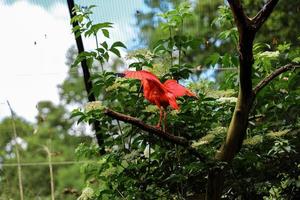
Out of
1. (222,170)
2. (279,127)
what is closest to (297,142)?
(279,127)

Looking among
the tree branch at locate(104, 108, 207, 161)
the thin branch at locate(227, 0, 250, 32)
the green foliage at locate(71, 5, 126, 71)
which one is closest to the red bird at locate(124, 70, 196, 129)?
the tree branch at locate(104, 108, 207, 161)

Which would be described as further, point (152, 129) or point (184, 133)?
point (184, 133)

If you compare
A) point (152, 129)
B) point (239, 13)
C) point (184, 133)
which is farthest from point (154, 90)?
point (184, 133)

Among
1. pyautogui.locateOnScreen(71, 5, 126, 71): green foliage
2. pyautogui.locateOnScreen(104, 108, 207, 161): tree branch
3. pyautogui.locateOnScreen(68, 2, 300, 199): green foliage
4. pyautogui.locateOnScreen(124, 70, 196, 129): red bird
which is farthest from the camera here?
pyautogui.locateOnScreen(71, 5, 126, 71): green foliage

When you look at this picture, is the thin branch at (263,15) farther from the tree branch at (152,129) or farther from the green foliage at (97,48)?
the green foliage at (97,48)

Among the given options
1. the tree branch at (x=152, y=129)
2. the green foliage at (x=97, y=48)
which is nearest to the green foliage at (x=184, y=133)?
the green foliage at (x=97, y=48)

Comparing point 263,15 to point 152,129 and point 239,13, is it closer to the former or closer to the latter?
point 239,13

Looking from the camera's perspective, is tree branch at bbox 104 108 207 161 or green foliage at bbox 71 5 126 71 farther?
green foliage at bbox 71 5 126 71

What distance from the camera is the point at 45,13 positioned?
3.10 m

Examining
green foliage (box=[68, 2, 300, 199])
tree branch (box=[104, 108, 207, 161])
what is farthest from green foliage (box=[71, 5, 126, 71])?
tree branch (box=[104, 108, 207, 161])

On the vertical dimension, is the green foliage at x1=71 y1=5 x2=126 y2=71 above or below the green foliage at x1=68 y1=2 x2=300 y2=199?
above

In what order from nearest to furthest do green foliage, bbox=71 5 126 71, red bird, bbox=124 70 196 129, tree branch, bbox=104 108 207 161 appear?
tree branch, bbox=104 108 207 161
red bird, bbox=124 70 196 129
green foliage, bbox=71 5 126 71

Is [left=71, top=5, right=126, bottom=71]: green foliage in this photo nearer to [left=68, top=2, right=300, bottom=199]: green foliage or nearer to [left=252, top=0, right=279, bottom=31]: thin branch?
[left=68, top=2, right=300, bottom=199]: green foliage

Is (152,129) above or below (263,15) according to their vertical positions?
below
